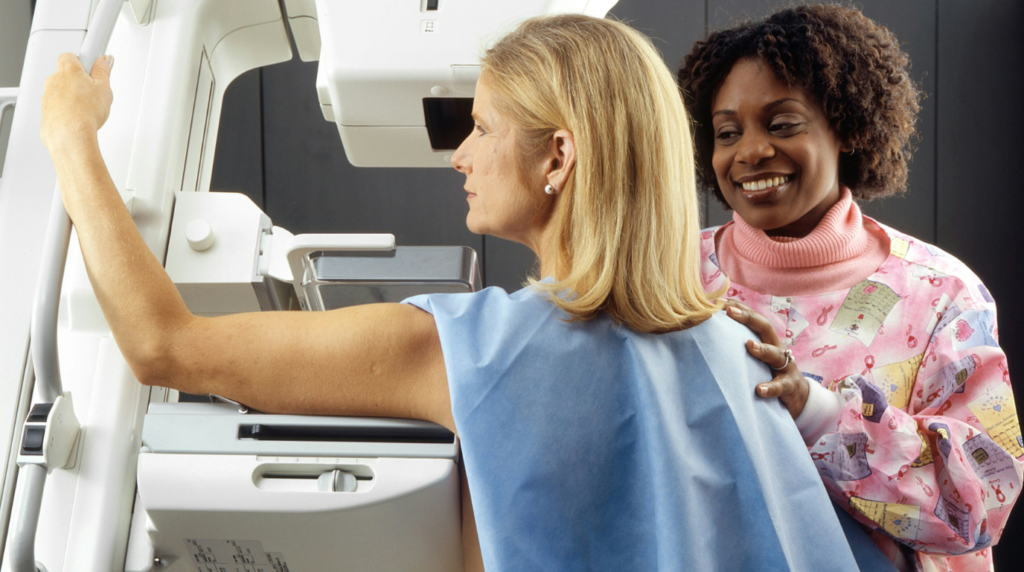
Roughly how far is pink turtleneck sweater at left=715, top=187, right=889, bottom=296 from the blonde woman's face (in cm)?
50

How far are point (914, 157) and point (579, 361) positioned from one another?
2078 mm

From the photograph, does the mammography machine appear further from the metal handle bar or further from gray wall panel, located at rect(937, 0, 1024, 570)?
gray wall panel, located at rect(937, 0, 1024, 570)

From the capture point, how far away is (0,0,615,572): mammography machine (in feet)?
2.90

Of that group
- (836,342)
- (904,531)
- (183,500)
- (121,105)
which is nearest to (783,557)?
(904,531)

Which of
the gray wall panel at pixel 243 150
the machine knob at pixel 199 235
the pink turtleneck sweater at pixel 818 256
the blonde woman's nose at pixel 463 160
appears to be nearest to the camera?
the blonde woman's nose at pixel 463 160

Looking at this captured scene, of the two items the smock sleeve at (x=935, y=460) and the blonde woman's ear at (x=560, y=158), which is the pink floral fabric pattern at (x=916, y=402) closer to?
the smock sleeve at (x=935, y=460)

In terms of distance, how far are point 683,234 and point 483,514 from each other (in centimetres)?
37

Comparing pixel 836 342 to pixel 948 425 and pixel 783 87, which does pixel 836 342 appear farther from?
pixel 783 87

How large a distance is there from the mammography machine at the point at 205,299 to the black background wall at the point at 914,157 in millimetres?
1096

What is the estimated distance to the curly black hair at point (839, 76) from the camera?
4.30 feet

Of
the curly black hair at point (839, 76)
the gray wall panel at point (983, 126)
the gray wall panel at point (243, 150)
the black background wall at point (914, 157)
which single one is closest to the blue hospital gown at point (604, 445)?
the curly black hair at point (839, 76)

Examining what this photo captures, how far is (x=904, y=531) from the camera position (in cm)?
→ 102

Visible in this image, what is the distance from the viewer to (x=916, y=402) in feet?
3.79

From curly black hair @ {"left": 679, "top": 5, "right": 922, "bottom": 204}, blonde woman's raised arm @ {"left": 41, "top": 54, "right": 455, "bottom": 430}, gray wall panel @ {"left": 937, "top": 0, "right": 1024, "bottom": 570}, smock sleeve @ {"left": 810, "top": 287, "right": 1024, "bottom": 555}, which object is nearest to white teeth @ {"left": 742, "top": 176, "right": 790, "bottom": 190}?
curly black hair @ {"left": 679, "top": 5, "right": 922, "bottom": 204}
